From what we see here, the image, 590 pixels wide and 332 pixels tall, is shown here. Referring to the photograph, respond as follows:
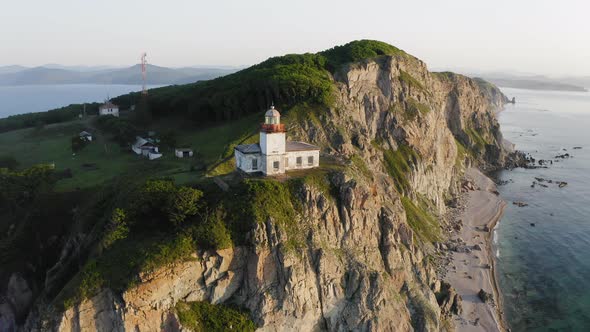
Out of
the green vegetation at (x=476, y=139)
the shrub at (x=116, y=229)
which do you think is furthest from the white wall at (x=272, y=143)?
the green vegetation at (x=476, y=139)

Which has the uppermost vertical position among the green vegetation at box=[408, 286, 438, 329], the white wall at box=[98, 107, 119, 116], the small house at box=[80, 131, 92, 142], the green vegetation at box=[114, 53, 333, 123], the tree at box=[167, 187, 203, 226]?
the green vegetation at box=[114, 53, 333, 123]

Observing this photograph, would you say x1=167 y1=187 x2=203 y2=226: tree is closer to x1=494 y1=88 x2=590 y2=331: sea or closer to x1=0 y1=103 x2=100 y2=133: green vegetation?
x1=494 y1=88 x2=590 y2=331: sea

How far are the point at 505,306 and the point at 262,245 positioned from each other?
3999cm

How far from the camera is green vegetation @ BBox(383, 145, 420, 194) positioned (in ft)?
263

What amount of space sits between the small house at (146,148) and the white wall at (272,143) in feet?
90.4

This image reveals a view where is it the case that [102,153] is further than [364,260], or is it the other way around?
[102,153]

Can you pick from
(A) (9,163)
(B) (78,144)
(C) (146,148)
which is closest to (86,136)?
(B) (78,144)

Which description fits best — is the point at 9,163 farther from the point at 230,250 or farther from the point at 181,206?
the point at 230,250

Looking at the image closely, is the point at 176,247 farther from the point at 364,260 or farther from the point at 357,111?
the point at 357,111

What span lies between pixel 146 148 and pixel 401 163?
52.1 meters

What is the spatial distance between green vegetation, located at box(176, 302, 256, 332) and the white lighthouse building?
692 inches

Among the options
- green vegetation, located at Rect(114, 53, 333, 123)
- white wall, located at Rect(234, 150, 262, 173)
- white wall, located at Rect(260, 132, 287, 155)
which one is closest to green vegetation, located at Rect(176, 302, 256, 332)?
white wall, located at Rect(234, 150, 262, 173)

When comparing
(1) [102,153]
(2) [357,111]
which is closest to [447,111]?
(2) [357,111]

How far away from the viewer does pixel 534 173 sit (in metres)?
127
